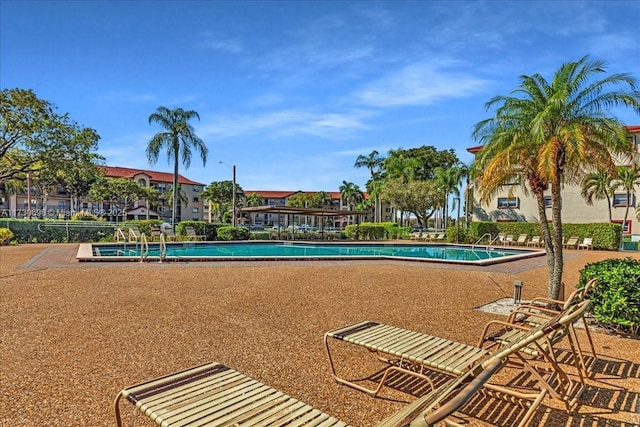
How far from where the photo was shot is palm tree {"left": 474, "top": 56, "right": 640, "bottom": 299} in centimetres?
684

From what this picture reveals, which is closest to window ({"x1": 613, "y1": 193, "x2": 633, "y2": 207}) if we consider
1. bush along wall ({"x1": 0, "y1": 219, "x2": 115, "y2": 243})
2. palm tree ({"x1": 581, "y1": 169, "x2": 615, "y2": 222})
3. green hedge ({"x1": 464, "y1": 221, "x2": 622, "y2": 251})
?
palm tree ({"x1": 581, "y1": 169, "x2": 615, "y2": 222})

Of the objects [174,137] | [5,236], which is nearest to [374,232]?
[174,137]

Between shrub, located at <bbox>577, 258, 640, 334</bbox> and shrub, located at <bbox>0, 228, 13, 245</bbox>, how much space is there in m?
26.0

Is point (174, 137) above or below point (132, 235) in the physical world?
above

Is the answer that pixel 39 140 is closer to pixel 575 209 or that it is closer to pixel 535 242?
pixel 535 242

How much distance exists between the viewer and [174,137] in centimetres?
3250

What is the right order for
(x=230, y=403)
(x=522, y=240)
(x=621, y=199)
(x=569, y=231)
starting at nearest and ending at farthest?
(x=230, y=403), (x=522, y=240), (x=569, y=231), (x=621, y=199)

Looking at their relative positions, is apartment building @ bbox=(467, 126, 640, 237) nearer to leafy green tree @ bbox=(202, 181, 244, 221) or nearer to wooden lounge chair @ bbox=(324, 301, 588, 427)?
wooden lounge chair @ bbox=(324, 301, 588, 427)

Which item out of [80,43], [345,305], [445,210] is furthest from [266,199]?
[345,305]

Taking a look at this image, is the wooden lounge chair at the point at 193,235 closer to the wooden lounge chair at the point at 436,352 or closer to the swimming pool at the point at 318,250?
the swimming pool at the point at 318,250

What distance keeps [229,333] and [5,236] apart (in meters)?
22.6

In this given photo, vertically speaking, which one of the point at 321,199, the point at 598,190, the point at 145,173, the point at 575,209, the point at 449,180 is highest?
the point at 145,173

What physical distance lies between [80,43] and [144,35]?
2.20 metres

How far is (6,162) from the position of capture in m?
25.6
